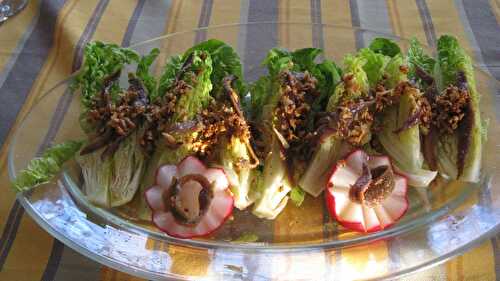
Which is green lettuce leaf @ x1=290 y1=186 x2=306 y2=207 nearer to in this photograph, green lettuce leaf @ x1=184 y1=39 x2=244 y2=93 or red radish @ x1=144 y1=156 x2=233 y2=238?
red radish @ x1=144 y1=156 x2=233 y2=238

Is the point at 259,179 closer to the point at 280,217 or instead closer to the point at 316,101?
the point at 280,217

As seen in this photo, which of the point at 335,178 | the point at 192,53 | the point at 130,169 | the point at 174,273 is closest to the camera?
the point at 174,273

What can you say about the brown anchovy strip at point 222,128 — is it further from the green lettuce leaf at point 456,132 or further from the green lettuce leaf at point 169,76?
the green lettuce leaf at point 456,132

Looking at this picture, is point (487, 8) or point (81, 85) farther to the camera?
point (487, 8)

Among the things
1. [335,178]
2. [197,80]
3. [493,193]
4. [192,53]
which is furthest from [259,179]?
[493,193]

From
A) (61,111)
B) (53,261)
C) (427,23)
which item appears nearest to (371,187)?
(53,261)

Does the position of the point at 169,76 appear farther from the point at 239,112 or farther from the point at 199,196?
the point at 199,196

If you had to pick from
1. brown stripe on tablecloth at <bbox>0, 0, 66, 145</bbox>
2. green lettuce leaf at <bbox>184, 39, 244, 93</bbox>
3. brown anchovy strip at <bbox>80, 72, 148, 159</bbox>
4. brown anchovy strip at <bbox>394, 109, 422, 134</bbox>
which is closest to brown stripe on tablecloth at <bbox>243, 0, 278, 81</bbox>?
green lettuce leaf at <bbox>184, 39, 244, 93</bbox>
